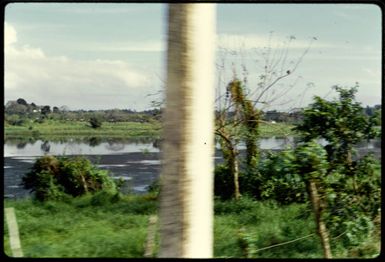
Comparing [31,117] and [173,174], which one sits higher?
[31,117]

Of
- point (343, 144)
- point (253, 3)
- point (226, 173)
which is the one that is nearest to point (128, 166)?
point (226, 173)

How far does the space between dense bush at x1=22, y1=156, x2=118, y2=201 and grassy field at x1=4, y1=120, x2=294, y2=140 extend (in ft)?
2.76

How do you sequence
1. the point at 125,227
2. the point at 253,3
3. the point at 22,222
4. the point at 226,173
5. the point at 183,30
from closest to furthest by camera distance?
1. the point at 253,3
2. the point at 183,30
3. the point at 22,222
4. the point at 125,227
5. the point at 226,173

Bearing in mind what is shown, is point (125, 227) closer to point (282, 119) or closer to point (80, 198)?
point (80, 198)

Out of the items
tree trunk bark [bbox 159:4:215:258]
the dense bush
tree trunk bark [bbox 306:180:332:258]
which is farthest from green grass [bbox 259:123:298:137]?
tree trunk bark [bbox 159:4:215:258]

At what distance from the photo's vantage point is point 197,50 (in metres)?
2.18

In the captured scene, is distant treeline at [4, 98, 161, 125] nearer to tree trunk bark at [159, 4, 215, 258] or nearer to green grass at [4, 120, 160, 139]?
green grass at [4, 120, 160, 139]

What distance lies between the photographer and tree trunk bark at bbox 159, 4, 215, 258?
7.09 feet

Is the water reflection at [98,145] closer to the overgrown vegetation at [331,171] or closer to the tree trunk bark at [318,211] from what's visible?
the overgrown vegetation at [331,171]

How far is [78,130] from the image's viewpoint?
9.04ft

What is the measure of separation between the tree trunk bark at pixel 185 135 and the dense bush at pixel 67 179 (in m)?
1.72

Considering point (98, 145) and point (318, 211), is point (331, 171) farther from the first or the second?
point (98, 145)

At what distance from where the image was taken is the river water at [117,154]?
254 centimetres

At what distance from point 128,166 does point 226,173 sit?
A: 3.13ft
